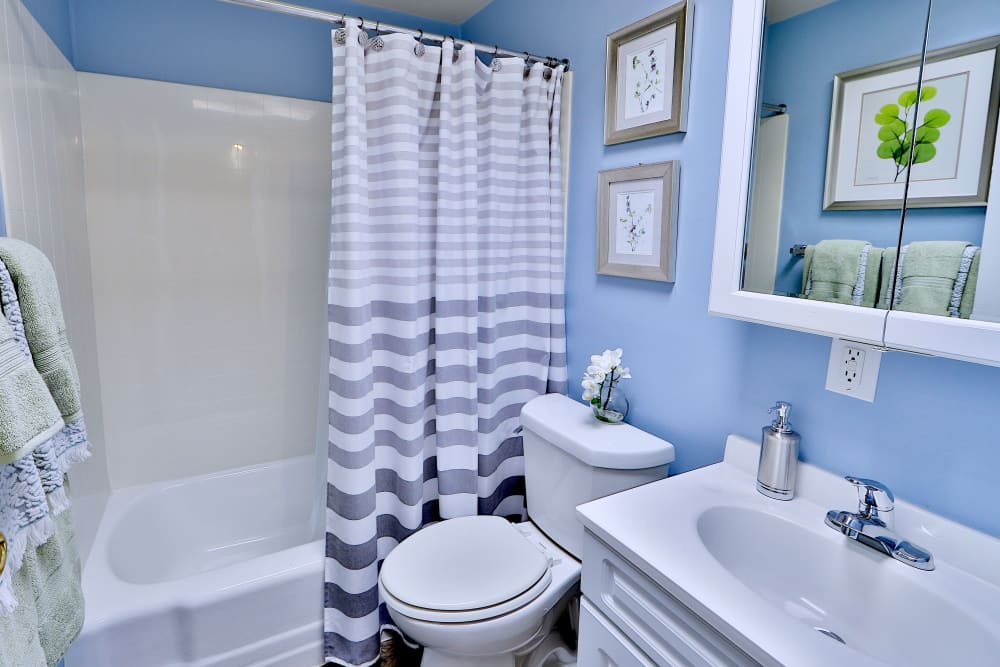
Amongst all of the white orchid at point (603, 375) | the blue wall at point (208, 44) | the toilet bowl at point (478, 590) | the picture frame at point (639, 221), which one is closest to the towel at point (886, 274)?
the picture frame at point (639, 221)

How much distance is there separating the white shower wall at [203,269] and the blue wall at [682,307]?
171mm

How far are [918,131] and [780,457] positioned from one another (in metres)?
0.68

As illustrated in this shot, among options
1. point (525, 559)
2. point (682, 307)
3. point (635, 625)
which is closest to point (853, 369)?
point (682, 307)

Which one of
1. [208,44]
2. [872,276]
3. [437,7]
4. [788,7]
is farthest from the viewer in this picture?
[437,7]

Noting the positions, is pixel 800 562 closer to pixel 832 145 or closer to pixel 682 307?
pixel 682 307

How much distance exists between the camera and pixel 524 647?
4.87ft

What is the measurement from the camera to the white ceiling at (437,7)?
230 centimetres

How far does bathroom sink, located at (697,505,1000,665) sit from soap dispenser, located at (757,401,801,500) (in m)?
0.08

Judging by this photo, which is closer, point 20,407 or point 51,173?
point 20,407

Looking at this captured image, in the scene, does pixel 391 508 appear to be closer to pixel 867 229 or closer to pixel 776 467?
pixel 776 467

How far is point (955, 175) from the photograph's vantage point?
33.7 inches

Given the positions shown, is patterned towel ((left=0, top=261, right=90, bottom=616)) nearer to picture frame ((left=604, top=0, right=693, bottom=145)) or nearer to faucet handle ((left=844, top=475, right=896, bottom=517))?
faucet handle ((left=844, top=475, right=896, bottom=517))

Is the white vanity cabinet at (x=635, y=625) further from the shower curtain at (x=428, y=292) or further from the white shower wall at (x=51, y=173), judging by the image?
the white shower wall at (x=51, y=173)

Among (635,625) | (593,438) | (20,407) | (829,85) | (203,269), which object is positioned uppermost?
(829,85)
